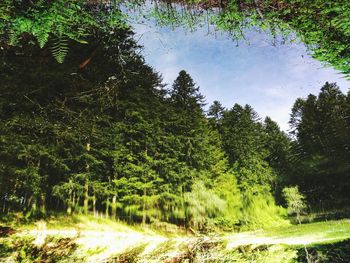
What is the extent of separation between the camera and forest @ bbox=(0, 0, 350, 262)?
3.30 m

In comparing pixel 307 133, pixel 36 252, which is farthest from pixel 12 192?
pixel 307 133

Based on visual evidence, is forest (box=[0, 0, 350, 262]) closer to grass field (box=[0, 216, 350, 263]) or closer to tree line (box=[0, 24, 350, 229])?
tree line (box=[0, 24, 350, 229])

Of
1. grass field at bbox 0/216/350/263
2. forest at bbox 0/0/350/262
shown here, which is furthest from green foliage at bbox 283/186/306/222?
grass field at bbox 0/216/350/263

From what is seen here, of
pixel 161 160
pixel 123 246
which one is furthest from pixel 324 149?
pixel 123 246

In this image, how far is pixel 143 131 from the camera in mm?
26641

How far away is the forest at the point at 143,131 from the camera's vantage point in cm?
330

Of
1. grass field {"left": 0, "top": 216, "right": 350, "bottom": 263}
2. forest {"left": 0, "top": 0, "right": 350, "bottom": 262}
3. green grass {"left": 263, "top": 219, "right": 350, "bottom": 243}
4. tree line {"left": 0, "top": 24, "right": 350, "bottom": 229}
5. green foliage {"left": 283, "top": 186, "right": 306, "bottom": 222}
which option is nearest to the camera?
forest {"left": 0, "top": 0, "right": 350, "bottom": 262}

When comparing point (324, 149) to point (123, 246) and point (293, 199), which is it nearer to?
point (293, 199)

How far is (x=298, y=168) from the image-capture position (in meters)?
42.7

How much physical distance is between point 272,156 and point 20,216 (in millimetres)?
42570

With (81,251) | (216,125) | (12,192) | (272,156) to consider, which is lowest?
(81,251)

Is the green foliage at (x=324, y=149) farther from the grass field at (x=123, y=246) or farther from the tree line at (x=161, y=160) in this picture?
the grass field at (x=123, y=246)

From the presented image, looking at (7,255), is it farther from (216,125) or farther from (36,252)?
(216,125)

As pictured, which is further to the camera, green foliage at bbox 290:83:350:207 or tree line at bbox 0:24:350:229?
green foliage at bbox 290:83:350:207
